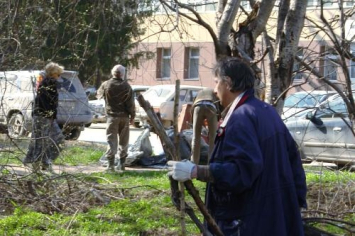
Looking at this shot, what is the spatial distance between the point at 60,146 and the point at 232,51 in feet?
10.0

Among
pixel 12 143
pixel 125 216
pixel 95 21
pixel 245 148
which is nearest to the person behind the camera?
pixel 245 148

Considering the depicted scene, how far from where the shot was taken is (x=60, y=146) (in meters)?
9.66

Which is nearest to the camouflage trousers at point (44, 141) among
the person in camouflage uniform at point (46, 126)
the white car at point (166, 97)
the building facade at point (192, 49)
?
the person in camouflage uniform at point (46, 126)

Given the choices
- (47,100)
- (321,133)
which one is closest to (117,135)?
(47,100)

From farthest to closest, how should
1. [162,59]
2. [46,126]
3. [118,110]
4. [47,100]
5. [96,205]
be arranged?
[118,110] → [162,59] → [47,100] → [46,126] → [96,205]

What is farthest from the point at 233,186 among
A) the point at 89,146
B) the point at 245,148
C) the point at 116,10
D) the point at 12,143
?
the point at 89,146

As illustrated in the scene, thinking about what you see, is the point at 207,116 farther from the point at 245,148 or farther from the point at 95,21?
the point at 245,148

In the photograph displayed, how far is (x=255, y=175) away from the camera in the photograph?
157 inches

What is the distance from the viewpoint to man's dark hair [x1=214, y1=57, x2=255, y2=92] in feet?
13.7

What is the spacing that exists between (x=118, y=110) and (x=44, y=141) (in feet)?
9.40

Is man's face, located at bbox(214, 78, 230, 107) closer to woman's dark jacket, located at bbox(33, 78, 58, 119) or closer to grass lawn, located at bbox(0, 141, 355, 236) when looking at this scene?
grass lawn, located at bbox(0, 141, 355, 236)

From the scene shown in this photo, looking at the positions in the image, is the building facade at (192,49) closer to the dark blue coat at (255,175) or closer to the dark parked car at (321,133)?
the dark parked car at (321,133)

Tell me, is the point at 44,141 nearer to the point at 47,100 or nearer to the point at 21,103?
the point at 47,100

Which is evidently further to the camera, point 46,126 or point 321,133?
point 321,133
